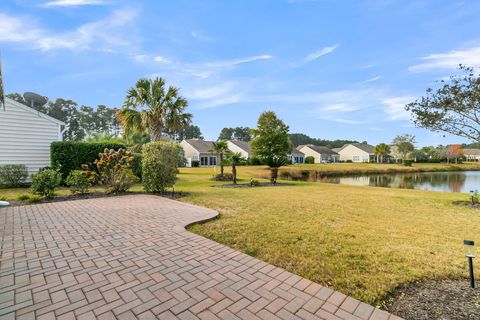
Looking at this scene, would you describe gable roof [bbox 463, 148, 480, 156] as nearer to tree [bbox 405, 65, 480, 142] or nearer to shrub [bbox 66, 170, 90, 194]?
tree [bbox 405, 65, 480, 142]

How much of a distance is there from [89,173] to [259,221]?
722 centimetres

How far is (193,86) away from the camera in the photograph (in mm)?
15836

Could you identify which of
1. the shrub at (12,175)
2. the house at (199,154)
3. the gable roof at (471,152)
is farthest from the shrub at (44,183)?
the gable roof at (471,152)

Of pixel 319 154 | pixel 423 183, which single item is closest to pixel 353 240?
pixel 423 183

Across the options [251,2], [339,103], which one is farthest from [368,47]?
[339,103]

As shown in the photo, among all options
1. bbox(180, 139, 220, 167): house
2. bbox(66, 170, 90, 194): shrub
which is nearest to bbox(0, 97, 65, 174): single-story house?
bbox(66, 170, 90, 194): shrub

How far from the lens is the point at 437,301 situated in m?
2.36

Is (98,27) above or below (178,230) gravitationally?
above

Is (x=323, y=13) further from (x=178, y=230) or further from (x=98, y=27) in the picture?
(x=178, y=230)

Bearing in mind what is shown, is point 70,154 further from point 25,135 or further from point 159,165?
point 159,165

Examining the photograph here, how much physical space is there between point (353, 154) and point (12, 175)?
66.2 meters

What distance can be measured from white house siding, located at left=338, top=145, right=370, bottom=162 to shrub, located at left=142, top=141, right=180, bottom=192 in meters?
59.9

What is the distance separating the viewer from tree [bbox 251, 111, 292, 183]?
1648cm

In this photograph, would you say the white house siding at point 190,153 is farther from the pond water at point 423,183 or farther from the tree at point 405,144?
the tree at point 405,144
